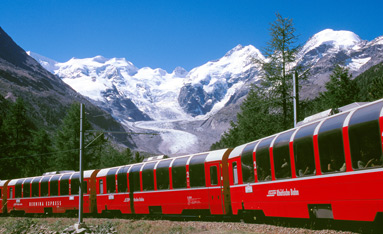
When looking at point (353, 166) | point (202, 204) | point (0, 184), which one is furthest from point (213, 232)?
point (0, 184)

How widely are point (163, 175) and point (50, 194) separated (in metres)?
16.2

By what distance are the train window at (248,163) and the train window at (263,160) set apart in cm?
63

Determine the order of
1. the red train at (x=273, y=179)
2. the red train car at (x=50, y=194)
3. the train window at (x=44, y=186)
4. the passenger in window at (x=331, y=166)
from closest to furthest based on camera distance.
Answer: the red train at (x=273, y=179) → the passenger in window at (x=331, y=166) → the red train car at (x=50, y=194) → the train window at (x=44, y=186)

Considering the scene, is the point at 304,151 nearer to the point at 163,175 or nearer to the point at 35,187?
the point at 163,175

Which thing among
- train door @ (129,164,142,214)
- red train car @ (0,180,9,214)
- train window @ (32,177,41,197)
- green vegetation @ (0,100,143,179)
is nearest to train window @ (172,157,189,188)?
train door @ (129,164,142,214)

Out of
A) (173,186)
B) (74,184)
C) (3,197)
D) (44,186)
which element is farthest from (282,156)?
(3,197)

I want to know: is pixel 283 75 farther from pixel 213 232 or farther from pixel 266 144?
pixel 213 232

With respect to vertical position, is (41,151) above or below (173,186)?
above

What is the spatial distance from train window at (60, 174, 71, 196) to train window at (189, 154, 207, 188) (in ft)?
52.7

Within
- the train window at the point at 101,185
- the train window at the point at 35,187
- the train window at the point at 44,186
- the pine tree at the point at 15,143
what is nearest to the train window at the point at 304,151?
the train window at the point at 101,185

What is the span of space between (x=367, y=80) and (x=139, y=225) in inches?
7585

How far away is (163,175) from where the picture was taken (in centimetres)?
2456

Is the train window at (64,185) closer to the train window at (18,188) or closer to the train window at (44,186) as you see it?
the train window at (44,186)

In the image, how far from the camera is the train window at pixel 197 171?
21733 millimetres
